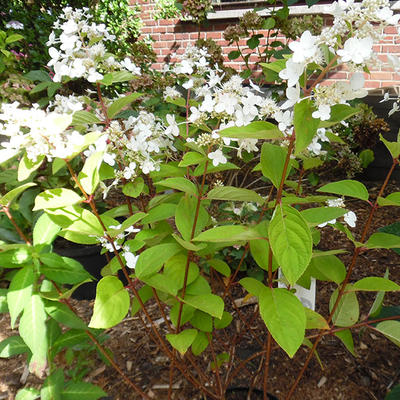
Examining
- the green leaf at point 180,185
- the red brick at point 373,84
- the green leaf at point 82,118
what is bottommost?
the red brick at point 373,84

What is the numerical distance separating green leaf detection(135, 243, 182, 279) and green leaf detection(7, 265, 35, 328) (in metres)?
0.27

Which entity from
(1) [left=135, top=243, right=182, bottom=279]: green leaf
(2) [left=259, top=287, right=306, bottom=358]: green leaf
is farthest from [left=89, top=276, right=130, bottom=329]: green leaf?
(2) [left=259, top=287, right=306, bottom=358]: green leaf

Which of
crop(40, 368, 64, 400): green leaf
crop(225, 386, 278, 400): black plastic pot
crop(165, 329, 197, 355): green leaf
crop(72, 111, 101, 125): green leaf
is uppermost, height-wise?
crop(72, 111, 101, 125): green leaf

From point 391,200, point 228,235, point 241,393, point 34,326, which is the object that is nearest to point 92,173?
point 228,235

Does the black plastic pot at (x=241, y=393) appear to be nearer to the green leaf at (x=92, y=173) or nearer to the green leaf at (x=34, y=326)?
the green leaf at (x=34, y=326)

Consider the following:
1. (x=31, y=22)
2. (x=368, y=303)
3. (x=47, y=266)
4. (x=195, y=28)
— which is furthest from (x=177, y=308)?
(x=195, y=28)

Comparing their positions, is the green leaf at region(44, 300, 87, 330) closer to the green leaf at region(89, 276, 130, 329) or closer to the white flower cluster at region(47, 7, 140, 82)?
the green leaf at region(89, 276, 130, 329)

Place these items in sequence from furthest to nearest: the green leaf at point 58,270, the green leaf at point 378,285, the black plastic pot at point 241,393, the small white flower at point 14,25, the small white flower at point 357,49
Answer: the small white flower at point 14,25, the black plastic pot at point 241,393, the green leaf at point 58,270, the green leaf at point 378,285, the small white flower at point 357,49

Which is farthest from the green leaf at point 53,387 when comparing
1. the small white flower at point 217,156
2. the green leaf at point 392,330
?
the green leaf at point 392,330

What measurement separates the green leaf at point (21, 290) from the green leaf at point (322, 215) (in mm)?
650

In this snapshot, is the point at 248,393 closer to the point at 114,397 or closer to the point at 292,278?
the point at 114,397

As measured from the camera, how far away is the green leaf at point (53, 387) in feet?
3.10

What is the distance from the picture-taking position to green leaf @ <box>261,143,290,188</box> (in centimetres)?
75

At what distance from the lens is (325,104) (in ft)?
1.86
